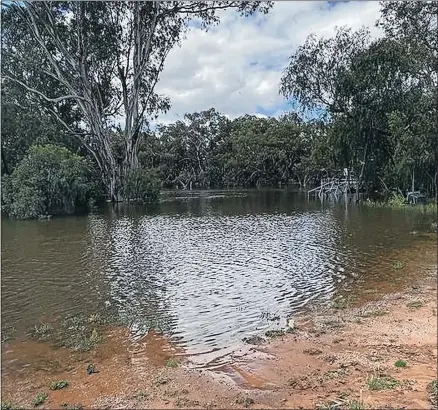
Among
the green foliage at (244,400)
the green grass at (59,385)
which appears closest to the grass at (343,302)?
the green foliage at (244,400)

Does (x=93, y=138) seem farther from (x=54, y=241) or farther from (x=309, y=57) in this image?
(x=54, y=241)

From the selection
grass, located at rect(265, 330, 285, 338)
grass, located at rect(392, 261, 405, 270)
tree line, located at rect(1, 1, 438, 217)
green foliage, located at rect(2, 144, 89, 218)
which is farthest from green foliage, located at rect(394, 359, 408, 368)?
green foliage, located at rect(2, 144, 89, 218)

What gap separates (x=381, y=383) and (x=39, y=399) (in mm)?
2645

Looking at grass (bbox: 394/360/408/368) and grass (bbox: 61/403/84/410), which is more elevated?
grass (bbox: 394/360/408/368)

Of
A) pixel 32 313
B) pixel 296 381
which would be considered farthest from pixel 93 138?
pixel 296 381

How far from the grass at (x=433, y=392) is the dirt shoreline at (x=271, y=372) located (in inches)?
1.1

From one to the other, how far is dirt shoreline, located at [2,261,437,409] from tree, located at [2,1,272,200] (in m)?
18.4

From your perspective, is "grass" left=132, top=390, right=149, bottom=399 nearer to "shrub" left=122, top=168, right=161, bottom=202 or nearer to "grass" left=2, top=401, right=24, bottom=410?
"grass" left=2, top=401, right=24, bottom=410

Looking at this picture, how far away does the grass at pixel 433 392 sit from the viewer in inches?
120

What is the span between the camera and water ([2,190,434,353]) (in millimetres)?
5852

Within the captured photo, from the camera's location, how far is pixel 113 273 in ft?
27.7

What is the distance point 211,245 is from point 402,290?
570 cm

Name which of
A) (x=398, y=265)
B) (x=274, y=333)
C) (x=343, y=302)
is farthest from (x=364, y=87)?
(x=274, y=333)

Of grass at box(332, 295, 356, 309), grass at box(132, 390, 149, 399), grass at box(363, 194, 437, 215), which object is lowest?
grass at box(132, 390, 149, 399)
